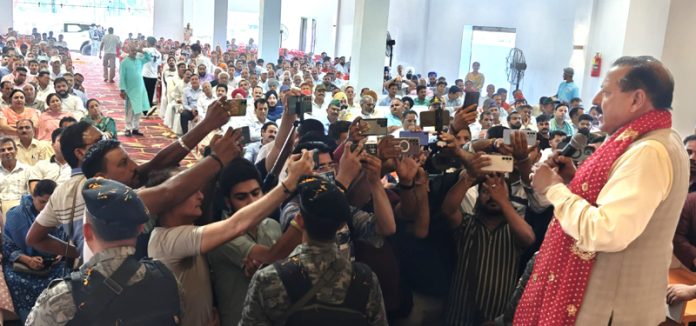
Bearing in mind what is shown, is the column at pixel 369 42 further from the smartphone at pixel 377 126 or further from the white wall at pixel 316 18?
the white wall at pixel 316 18

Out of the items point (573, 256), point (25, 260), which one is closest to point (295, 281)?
point (573, 256)

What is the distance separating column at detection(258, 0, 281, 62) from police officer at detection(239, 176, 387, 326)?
14.2 metres

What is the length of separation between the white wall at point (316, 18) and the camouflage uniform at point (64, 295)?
74.8ft

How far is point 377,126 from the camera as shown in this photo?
3.03 meters

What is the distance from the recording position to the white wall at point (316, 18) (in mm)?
25047

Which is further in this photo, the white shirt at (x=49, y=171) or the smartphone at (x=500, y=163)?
the white shirt at (x=49, y=171)

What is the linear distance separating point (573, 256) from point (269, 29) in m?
14.4

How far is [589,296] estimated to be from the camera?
192cm

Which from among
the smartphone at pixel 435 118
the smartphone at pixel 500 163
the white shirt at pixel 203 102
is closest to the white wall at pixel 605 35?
the white shirt at pixel 203 102

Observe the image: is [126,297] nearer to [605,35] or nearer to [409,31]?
[605,35]

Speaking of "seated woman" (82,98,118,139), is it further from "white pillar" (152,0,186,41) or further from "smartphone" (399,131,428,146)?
"white pillar" (152,0,186,41)

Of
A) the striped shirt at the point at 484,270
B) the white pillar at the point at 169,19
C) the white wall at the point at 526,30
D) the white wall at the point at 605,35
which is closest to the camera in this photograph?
the striped shirt at the point at 484,270

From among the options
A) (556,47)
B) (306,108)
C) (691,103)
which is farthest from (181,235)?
(556,47)

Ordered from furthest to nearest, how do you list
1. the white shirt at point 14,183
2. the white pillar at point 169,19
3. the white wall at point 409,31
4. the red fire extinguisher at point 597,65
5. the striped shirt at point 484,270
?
the white pillar at point 169,19
the white wall at point 409,31
the red fire extinguisher at point 597,65
the white shirt at point 14,183
the striped shirt at point 484,270
